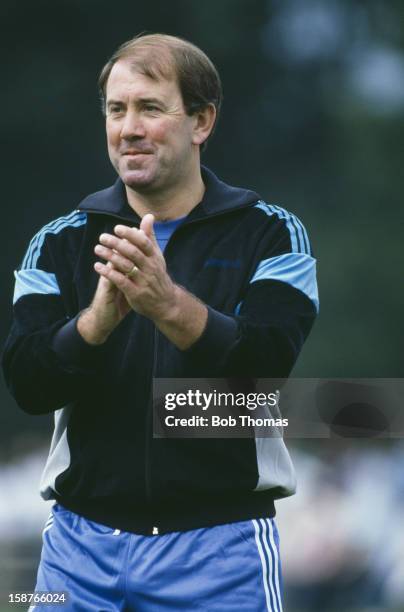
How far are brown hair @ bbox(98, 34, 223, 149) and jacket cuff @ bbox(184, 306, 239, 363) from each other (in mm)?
600

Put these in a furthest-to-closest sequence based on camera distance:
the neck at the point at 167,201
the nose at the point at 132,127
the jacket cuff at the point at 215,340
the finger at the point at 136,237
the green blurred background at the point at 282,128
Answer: the green blurred background at the point at 282,128 < the neck at the point at 167,201 < the nose at the point at 132,127 < the jacket cuff at the point at 215,340 < the finger at the point at 136,237

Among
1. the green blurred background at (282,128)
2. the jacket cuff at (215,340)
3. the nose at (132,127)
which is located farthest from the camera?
the green blurred background at (282,128)

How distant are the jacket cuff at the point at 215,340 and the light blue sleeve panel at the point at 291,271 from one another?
215 mm

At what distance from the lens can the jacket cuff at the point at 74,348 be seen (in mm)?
2658

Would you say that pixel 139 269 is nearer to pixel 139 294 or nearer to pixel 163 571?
pixel 139 294

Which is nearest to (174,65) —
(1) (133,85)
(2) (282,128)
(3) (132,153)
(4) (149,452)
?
(1) (133,85)

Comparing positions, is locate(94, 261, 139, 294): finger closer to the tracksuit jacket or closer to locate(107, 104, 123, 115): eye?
the tracksuit jacket

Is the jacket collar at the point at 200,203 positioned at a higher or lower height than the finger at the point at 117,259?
higher

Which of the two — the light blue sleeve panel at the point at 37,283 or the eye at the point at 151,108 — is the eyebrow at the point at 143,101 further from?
the light blue sleeve panel at the point at 37,283

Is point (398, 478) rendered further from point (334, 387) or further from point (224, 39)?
point (224, 39)

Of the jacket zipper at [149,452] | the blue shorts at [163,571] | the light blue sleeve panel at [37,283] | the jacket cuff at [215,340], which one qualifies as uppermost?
the light blue sleeve panel at [37,283]

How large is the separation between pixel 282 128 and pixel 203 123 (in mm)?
6166

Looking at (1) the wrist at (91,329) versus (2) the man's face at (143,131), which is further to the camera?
(2) the man's face at (143,131)

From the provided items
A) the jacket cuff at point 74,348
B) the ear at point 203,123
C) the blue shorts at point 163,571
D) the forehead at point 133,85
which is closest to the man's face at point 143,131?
the forehead at point 133,85
